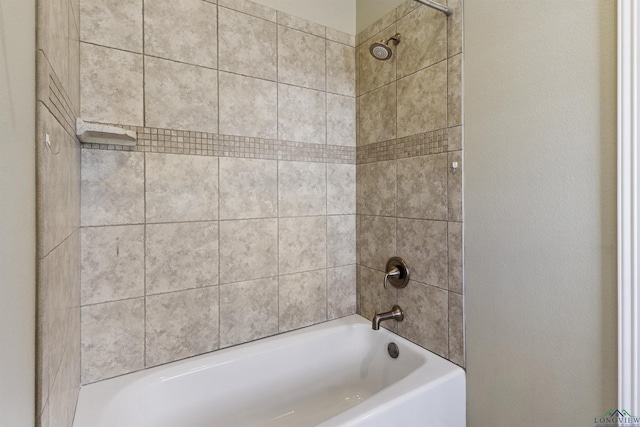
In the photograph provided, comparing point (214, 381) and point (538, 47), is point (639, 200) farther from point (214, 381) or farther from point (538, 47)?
→ point (214, 381)

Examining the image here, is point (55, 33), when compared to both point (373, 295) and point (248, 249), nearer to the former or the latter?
point (248, 249)

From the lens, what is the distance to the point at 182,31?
1495mm

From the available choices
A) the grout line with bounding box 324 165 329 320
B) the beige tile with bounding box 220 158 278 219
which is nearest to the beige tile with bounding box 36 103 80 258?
the beige tile with bounding box 220 158 278 219

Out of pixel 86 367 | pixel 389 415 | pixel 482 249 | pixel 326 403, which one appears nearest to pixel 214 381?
pixel 86 367

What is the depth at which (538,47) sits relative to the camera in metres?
1.13

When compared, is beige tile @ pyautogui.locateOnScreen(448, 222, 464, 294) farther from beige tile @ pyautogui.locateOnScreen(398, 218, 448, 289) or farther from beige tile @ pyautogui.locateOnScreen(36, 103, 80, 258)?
beige tile @ pyautogui.locateOnScreen(36, 103, 80, 258)

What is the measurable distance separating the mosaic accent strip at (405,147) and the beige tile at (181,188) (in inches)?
37.4

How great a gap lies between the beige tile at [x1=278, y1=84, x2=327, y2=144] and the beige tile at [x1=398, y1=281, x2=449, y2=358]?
107cm

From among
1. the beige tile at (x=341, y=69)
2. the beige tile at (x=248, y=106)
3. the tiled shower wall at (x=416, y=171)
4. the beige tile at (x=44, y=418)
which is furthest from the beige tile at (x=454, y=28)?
the beige tile at (x=44, y=418)

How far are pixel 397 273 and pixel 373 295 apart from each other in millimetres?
323

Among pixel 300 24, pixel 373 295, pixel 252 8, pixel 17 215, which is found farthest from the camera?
pixel 373 295

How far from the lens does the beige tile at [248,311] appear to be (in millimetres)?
1633

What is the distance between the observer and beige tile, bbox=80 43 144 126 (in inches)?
51.3

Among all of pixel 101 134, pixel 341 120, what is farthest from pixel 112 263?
pixel 341 120
